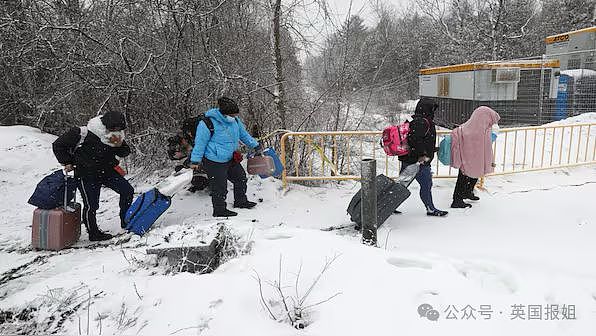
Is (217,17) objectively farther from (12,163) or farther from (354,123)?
(12,163)

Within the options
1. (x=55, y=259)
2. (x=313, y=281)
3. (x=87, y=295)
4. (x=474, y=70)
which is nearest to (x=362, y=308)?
(x=313, y=281)

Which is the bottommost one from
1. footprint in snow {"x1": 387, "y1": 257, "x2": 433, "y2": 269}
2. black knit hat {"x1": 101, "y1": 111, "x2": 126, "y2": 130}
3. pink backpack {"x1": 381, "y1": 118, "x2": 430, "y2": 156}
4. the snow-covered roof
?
footprint in snow {"x1": 387, "y1": 257, "x2": 433, "y2": 269}

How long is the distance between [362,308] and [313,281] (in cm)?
42

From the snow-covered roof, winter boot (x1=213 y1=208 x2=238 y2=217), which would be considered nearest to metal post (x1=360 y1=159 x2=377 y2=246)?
winter boot (x1=213 y1=208 x2=238 y2=217)

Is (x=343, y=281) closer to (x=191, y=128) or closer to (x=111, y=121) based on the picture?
(x=111, y=121)

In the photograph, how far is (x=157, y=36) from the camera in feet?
21.5

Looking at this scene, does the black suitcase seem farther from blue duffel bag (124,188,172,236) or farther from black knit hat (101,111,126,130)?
black knit hat (101,111,126,130)

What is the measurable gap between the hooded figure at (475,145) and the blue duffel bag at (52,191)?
16.1ft

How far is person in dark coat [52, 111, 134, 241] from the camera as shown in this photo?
15.0 feet

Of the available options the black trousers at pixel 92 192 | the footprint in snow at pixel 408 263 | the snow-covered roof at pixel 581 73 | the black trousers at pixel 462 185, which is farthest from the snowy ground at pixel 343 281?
the snow-covered roof at pixel 581 73

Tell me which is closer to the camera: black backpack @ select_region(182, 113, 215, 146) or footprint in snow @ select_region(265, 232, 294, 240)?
footprint in snow @ select_region(265, 232, 294, 240)

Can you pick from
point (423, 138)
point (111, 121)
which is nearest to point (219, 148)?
point (111, 121)

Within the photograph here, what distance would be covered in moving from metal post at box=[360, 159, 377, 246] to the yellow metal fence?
7.36ft

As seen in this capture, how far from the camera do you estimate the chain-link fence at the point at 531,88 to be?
13078mm
